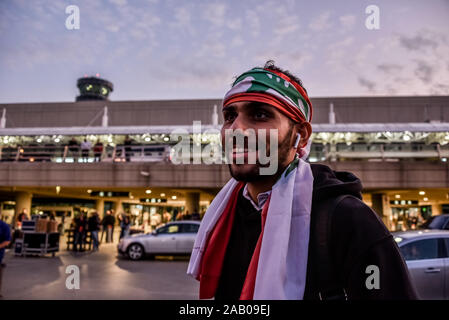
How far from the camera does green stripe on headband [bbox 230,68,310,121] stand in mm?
1313

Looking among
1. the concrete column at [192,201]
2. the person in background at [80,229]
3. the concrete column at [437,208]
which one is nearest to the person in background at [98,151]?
the person in background at [80,229]

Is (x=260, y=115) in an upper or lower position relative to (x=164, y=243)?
upper

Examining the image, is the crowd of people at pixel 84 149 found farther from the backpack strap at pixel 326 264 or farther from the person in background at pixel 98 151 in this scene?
the backpack strap at pixel 326 264

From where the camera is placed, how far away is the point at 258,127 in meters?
1.29

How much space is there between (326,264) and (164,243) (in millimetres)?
14548

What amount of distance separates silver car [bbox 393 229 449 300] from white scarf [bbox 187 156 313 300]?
6646mm

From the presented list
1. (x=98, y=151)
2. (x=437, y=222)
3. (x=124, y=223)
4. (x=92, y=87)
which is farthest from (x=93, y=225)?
(x=92, y=87)

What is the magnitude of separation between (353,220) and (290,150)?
364mm

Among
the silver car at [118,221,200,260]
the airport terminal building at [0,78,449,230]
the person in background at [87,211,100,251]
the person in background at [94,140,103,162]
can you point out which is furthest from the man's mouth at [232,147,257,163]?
the person in background at [94,140,103,162]

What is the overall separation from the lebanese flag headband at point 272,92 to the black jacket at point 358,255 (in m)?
0.33

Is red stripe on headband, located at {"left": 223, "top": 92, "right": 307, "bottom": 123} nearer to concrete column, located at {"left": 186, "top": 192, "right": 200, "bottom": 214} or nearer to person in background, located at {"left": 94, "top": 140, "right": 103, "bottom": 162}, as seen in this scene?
person in background, located at {"left": 94, "top": 140, "right": 103, "bottom": 162}

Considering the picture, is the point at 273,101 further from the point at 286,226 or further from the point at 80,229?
the point at 80,229

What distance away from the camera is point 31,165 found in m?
22.1

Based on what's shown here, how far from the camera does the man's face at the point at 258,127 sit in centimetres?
129
